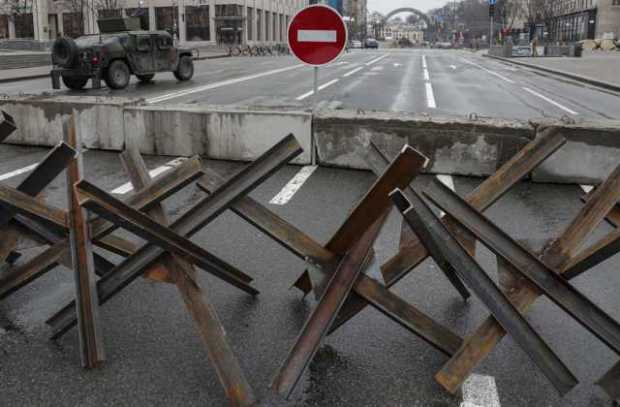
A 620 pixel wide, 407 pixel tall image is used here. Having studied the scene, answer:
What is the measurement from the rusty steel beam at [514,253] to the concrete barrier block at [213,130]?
5.32 meters

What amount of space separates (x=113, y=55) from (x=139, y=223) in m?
18.1

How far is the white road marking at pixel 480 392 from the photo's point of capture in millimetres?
3002

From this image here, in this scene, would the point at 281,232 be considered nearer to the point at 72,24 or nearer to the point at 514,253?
the point at 514,253

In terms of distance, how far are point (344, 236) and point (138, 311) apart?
154cm

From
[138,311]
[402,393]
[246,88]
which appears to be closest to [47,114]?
[138,311]

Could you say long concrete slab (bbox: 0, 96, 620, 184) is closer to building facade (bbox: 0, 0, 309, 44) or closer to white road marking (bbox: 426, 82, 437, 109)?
white road marking (bbox: 426, 82, 437, 109)

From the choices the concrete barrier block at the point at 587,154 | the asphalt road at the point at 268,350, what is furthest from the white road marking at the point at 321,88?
the asphalt road at the point at 268,350

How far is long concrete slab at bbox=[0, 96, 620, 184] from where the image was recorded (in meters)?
7.42

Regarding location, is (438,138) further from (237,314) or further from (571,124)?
(237,314)

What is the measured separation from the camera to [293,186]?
7438 millimetres

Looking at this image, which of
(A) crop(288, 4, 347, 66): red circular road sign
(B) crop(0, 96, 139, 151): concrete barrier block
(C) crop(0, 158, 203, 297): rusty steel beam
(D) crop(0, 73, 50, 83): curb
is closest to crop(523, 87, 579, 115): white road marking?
(A) crop(288, 4, 347, 66): red circular road sign

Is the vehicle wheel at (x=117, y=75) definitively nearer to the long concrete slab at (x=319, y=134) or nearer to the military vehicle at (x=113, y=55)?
the military vehicle at (x=113, y=55)

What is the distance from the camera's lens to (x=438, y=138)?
793cm

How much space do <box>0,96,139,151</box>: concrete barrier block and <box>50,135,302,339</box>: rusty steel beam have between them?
6.21 m
